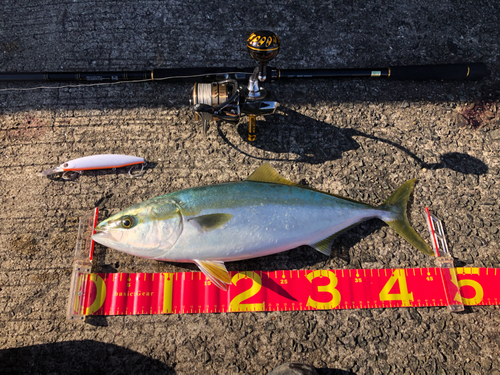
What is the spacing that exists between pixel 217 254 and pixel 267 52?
154 cm

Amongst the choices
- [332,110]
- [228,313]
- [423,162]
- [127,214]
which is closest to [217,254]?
[228,313]

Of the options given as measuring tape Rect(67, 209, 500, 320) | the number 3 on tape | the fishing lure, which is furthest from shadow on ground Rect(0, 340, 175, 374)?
the number 3 on tape

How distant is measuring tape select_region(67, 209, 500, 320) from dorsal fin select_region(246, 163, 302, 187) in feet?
2.50

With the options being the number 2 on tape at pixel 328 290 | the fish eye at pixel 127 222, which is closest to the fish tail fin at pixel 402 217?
the number 2 on tape at pixel 328 290

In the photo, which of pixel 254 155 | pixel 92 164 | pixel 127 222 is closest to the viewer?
pixel 127 222

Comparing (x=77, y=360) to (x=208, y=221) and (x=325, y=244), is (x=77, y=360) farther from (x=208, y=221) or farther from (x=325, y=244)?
(x=325, y=244)

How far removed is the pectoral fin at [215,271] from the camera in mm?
2318

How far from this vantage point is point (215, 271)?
7.66 feet

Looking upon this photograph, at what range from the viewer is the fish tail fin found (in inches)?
97.2

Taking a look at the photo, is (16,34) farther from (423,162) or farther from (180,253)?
(423,162)

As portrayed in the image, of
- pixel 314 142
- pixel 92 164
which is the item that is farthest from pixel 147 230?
pixel 314 142

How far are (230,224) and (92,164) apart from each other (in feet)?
4.51

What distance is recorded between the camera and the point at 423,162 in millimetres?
2857

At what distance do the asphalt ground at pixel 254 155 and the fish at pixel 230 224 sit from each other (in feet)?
0.77
